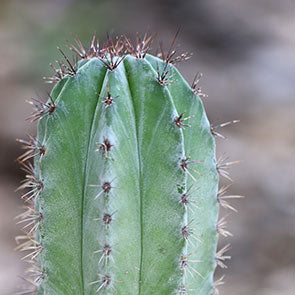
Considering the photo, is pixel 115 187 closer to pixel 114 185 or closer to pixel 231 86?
pixel 114 185

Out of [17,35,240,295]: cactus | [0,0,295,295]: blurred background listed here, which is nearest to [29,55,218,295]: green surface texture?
[17,35,240,295]: cactus

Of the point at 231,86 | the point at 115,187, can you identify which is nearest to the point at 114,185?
the point at 115,187

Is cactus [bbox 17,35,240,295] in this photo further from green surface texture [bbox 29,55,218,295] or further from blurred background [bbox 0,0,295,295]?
blurred background [bbox 0,0,295,295]

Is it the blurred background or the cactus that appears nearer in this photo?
the cactus

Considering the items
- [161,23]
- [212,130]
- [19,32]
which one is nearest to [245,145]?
[161,23]

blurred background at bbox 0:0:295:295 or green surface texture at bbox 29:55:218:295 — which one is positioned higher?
blurred background at bbox 0:0:295:295

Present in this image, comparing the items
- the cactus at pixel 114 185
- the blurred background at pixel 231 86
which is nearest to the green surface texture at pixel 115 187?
the cactus at pixel 114 185
